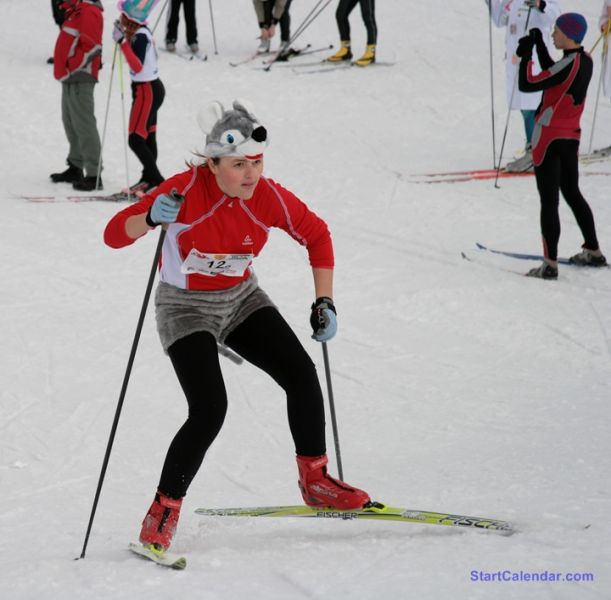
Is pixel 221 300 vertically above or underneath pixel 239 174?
underneath

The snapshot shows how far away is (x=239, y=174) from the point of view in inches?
132

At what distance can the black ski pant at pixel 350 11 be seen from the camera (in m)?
13.4

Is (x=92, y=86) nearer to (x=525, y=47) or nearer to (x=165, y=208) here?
(x=525, y=47)

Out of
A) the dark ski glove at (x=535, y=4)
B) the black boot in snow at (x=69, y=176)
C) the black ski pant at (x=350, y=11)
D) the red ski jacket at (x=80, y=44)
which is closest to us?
the red ski jacket at (x=80, y=44)

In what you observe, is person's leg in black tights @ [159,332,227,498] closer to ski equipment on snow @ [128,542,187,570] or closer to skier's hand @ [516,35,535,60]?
ski equipment on snow @ [128,542,187,570]

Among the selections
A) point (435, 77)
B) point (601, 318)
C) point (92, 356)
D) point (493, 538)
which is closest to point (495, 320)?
point (601, 318)

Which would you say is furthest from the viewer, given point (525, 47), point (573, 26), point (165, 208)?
point (525, 47)

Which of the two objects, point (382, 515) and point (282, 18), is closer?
point (382, 515)

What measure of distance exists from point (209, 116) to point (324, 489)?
1.50 meters

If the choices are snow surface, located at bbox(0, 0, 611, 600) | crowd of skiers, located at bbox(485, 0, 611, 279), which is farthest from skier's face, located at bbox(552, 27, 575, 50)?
snow surface, located at bbox(0, 0, 611, 600)

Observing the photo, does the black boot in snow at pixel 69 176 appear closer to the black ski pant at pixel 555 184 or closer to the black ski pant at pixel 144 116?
the black ski pant at pixel 144 116

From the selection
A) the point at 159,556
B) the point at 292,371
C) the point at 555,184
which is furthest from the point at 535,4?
the point at 159,556

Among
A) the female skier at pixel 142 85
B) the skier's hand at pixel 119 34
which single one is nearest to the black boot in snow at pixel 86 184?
the female skier at pixel 142 85

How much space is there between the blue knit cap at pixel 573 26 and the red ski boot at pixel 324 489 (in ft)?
14.8
